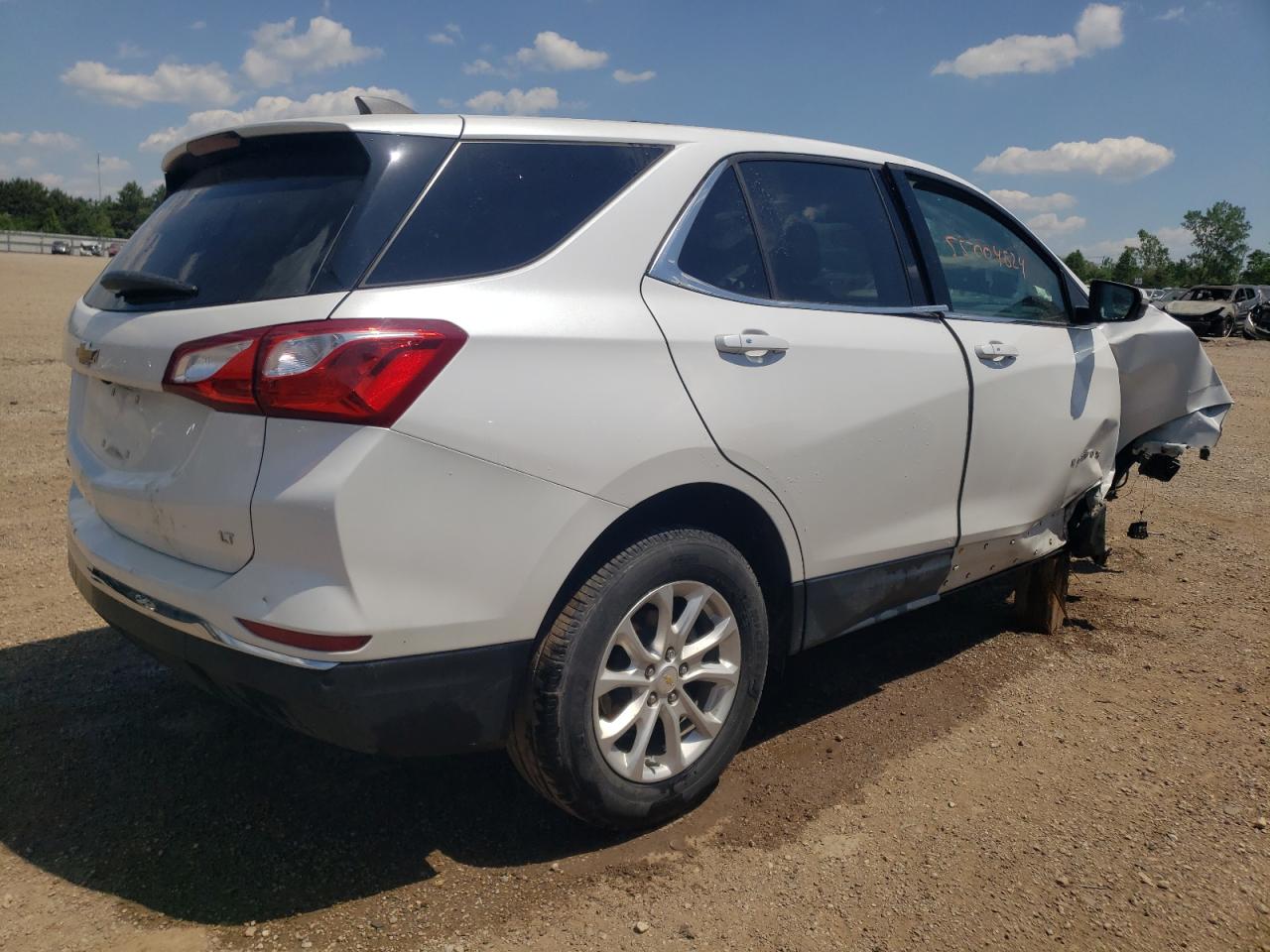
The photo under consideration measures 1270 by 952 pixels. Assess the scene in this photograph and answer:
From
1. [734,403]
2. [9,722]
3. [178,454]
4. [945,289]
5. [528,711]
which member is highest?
[945,289]

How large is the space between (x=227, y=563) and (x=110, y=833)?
1.06m

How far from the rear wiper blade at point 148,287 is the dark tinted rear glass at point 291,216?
0.02 meters

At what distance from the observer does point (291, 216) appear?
243cm

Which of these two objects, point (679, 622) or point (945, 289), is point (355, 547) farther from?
point (945, 289)

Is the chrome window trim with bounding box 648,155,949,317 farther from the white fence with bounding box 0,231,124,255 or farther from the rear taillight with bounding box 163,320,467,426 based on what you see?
the white fence with bounding box 0,231,124,255

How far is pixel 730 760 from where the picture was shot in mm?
3061

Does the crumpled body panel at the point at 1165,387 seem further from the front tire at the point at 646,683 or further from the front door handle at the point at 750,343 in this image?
the front tire at the point at 646,683

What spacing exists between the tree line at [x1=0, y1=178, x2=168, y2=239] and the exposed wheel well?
10310cm

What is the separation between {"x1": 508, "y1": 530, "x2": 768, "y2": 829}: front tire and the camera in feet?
8.09

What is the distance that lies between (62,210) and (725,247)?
115119 mm

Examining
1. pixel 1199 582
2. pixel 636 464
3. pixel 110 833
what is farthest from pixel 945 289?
pixel 110 833

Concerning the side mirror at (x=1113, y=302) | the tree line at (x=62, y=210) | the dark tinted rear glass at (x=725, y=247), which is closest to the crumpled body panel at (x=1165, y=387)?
the side mirror at (x=1113, y=302)

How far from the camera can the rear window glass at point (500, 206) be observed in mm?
2309

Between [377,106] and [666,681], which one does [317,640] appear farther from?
[377,106]
